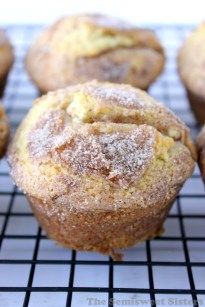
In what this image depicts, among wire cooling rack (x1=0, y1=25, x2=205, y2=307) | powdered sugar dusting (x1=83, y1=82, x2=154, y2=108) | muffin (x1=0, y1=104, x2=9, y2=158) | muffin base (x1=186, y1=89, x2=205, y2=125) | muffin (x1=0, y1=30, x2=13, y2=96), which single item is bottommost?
wire cooling rack (x1=0, y1=25, x2=205, y2=307)

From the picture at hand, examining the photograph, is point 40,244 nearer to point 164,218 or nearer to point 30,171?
point 30,171

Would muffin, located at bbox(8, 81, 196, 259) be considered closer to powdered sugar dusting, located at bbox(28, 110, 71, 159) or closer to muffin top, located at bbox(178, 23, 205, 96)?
powdered sugar dusting, located at bbox(28, 110, 71, 159)

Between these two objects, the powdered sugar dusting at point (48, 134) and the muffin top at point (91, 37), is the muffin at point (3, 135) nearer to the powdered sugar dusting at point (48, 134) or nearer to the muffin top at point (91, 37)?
the powdered sugar dusting at point (48, 134)

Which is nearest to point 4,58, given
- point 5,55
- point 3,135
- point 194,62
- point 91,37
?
point 5,55

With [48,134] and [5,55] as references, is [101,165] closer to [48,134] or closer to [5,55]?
[48,134]

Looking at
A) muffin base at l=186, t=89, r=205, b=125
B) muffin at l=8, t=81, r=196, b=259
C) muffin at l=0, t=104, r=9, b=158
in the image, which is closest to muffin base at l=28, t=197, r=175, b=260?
muffin at l=8, t=81, r=196, b=259

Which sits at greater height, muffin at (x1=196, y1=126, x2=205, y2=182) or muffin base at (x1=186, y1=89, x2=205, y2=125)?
muffin at (x1=196, y1=126, x2=205, y2=182)

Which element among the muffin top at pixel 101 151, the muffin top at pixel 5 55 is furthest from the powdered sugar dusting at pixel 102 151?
the muffin top at pixel 5 55
